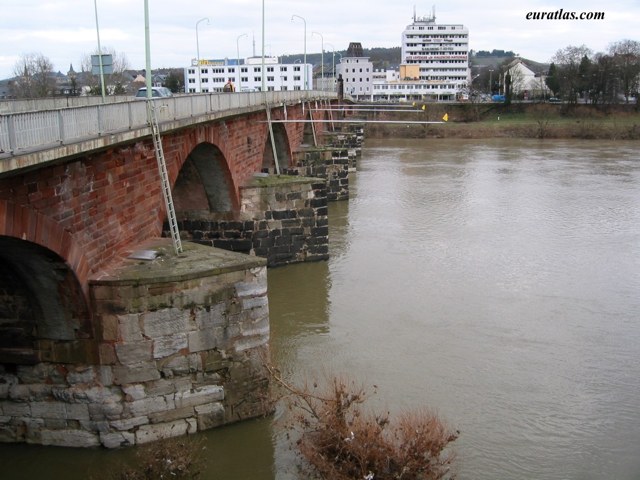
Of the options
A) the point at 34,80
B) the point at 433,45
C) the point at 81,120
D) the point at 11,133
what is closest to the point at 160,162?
the point at 81,120

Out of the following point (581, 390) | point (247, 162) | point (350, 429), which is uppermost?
point (247, 162)

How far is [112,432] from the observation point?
928 centimetres

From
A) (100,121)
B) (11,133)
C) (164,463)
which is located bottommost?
(164,463)

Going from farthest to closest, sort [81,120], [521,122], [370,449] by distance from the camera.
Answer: [521,122], [81,120], [370,449]

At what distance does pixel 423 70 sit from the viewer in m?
113

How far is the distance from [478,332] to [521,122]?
2164 inches

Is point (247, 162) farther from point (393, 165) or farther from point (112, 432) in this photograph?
point (393, 165)

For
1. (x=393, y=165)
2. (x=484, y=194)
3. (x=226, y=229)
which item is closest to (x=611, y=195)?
(x=484, y=194)

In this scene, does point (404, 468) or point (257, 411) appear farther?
point (257, 411)

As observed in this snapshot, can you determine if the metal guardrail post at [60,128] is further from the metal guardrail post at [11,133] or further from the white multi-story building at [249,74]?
the white multi-story building at [249,74]

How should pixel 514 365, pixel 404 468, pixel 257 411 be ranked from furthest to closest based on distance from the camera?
pixel 514 365 < pixel 257 411 < pixel 404 468

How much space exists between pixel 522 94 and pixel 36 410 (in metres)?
87.4

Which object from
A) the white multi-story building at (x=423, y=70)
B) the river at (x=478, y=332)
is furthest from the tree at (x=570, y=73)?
the river at (x=478, y=332)

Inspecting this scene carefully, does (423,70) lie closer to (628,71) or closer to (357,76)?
(357,76)
